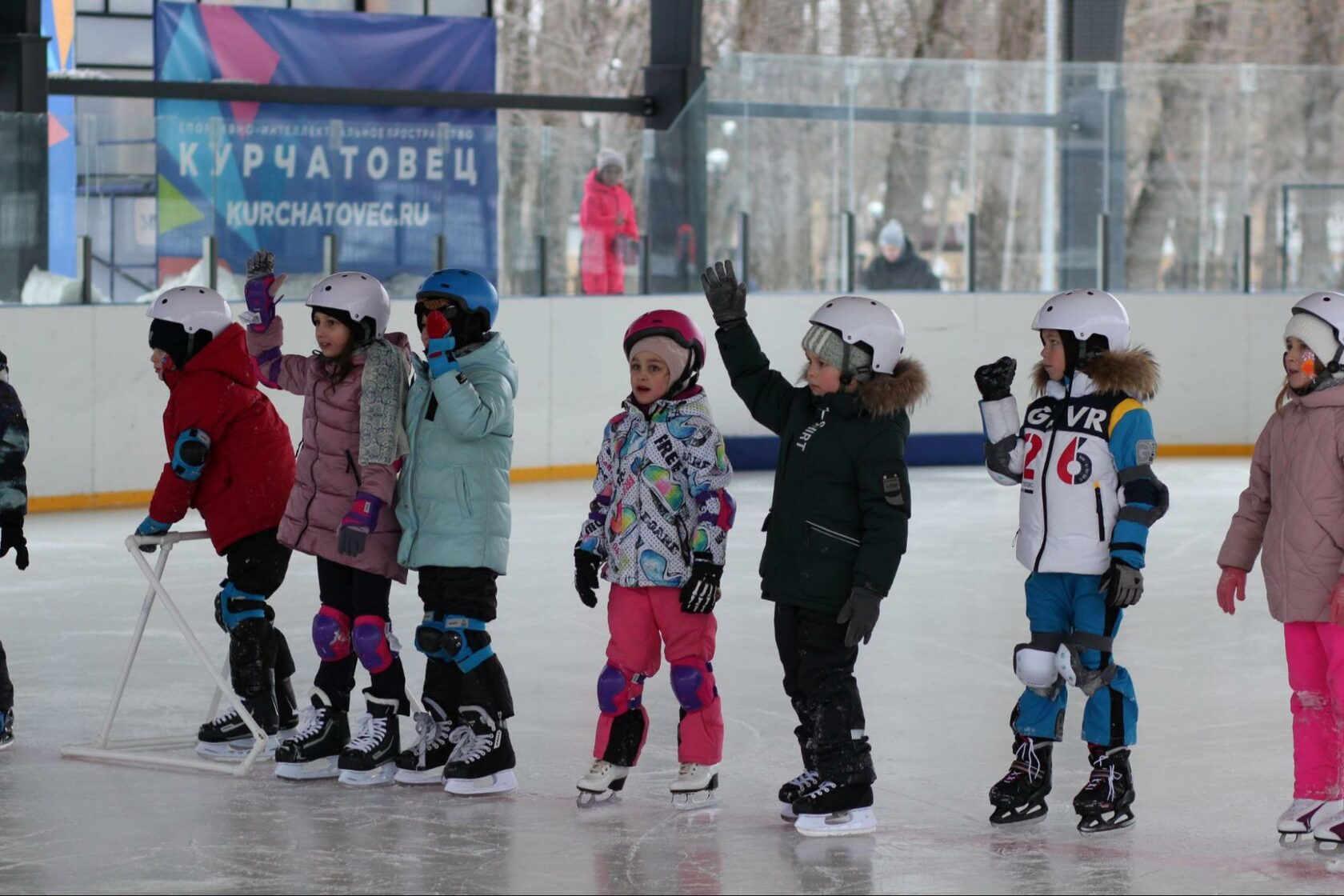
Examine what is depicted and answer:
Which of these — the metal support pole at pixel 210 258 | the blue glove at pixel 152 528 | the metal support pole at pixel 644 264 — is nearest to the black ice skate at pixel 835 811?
the blue glove at pixel 152 528

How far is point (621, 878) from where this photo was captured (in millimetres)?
4422

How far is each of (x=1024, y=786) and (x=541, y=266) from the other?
9.74 meters

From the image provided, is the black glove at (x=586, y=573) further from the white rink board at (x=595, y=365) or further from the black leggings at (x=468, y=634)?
the white rink board at (x=595, y=365)

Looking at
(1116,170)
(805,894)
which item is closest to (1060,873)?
(805,894)

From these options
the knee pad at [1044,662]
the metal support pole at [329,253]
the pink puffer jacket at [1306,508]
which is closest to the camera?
the pink puffer jacket at [1306,508]

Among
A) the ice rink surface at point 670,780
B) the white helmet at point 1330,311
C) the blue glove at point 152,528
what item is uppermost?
the white helmet at point 1330,311

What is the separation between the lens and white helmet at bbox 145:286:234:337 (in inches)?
223

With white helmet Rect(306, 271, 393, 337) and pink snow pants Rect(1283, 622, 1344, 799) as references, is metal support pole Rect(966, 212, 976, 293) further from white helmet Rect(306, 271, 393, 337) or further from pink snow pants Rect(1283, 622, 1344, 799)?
pink snow pants Rect(1283, 622, 1344, 799)

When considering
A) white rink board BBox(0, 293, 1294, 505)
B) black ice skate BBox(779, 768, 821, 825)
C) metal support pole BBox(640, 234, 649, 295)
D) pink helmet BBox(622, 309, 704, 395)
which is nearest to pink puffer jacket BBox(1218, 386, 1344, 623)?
black ice skate BBox(779, 768, 821, 825)

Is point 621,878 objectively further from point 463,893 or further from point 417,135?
point 417,135

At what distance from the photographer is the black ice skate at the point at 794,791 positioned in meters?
4.96

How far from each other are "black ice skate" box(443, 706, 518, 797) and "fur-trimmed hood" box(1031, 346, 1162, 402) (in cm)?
173

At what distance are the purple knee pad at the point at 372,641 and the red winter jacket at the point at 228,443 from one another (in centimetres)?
53

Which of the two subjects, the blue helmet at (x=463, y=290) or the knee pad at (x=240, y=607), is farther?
the knee pad at (x=240, y=607)
